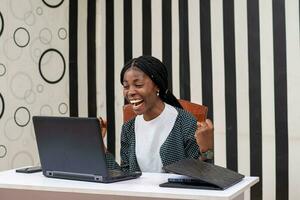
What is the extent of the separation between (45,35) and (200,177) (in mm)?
2416

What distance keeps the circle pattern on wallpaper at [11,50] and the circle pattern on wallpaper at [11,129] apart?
1.42 ft

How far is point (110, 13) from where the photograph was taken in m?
3.57

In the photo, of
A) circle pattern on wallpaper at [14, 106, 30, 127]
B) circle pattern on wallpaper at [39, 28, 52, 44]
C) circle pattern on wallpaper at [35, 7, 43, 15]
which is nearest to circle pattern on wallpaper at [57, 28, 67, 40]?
circle pattern on wallpaper at [39, 28, 52, 44]

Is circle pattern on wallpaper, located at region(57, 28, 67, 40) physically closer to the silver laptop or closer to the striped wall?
the striped wall

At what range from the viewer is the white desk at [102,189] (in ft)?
4.19

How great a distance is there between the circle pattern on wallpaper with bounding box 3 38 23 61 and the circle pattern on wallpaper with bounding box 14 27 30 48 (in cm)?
4

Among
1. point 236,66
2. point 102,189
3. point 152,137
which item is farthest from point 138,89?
point 236,66

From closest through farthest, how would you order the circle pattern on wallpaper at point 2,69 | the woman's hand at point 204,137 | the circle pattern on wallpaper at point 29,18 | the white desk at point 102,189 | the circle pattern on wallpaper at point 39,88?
the white desk at point 102,189 → the woman's hand at point 204,137 → the circle pattern on wallpaper at point 2,69 → the circle pattern on wallpaper at point 29,18 → the circle pattern on wallpaper at point 39,88

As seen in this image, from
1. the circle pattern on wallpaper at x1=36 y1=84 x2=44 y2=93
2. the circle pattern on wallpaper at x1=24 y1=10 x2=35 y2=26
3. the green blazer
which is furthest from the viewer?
the circle pattern on wallpaper at x1=36 y1=84 x2=44 y2=93

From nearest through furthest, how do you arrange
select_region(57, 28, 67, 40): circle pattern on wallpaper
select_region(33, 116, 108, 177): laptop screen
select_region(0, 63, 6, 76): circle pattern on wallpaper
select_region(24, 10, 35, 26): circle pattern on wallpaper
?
1. select_region(33, 116, 108, 177): laptop screen
2. select_region(0, 63, 6, 76): circle pattern on wallpaper
3. select_region(24, 10, 35, 26): circle pattern on wallpaper
4. select_region(57, 28, 67, 40): circle pattern on wallpaper

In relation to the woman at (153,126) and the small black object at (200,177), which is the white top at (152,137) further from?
the small black object at (200,177)

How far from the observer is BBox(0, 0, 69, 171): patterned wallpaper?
10.2ft

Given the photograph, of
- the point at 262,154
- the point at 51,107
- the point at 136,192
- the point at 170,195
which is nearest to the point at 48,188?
the point at 136,192

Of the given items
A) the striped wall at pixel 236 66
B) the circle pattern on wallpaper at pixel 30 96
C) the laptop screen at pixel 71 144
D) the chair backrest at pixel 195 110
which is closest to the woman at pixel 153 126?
the chair backrest at pixel 195 110
